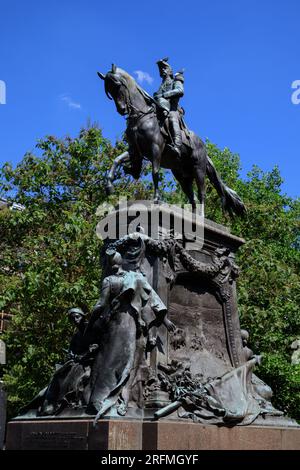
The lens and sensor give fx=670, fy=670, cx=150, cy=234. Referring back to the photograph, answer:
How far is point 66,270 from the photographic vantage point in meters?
21.0

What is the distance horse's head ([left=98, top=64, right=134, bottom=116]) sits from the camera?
11102mm

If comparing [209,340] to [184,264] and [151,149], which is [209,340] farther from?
[151,149]

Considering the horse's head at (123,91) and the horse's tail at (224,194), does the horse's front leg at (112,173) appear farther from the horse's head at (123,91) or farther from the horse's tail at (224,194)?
the horse's tail at (224,194)

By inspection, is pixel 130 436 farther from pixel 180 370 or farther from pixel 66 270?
pixel 66 270

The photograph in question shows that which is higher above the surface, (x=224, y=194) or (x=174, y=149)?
(x=174, y=149)

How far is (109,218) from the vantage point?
10500mm

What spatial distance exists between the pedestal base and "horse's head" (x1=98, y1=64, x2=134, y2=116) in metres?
5.25

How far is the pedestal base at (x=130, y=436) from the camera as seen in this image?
7934mm

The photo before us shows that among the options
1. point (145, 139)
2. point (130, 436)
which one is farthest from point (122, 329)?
point (145, 139)

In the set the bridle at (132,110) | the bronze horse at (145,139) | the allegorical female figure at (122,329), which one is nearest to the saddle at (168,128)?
the bronze horse at (145,139)

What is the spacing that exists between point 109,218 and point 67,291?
8898mm

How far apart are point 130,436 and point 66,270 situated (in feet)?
43.7

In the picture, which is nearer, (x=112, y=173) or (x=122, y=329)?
(x=122, y=329)
